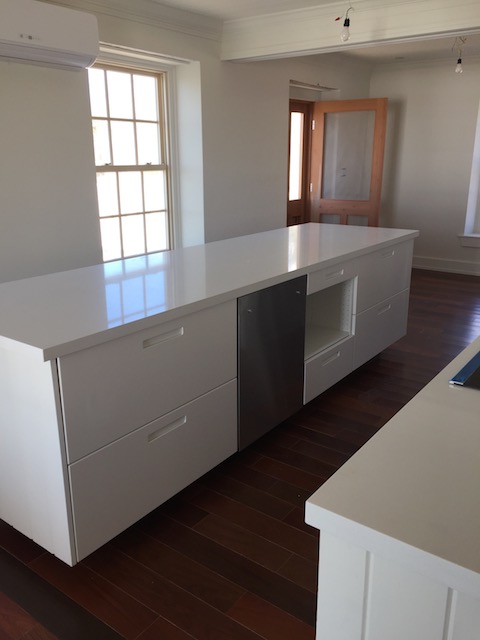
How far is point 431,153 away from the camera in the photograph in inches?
251

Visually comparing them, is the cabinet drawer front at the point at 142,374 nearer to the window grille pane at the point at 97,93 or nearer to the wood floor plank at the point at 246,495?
the wood floor plank at the point at 246,495

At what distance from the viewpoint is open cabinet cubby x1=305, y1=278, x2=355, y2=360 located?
9.87 ft

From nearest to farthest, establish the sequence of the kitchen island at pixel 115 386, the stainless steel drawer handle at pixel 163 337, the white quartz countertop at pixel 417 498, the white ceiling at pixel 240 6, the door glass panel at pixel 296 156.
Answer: the white quartz countertop at pixel 417 498 < the kitchen island at pixel 115 386 < the stainless steel drawer handle at pixel 163 337 < the white ceiling at pixel 240 6 < the door glass panel at pixel 296 156

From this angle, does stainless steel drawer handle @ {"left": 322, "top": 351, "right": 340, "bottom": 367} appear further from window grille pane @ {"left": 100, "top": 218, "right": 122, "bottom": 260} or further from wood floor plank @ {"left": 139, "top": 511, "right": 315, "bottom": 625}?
window grille pane @ {"left": 100, "top": 218, "right": 122, "bottom": 260}

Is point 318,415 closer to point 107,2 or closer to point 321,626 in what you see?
point 321,626

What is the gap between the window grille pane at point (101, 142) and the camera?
3.87 metres

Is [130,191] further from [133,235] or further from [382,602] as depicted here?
[382,602]

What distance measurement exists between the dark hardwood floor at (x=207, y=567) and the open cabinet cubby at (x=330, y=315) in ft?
1.75

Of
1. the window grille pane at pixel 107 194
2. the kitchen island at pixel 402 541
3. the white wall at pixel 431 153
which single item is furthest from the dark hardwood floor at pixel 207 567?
the white wall at pixel 431 153

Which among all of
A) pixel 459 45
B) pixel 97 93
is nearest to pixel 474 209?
pixel 459 45

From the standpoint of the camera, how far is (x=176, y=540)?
1.97 metres

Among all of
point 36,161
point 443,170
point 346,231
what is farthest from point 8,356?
point 443,170

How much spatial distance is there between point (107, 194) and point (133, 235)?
1.34ft

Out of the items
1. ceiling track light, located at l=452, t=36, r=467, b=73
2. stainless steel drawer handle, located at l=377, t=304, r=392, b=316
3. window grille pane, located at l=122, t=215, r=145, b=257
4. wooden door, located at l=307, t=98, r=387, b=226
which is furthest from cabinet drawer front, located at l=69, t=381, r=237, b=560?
wooden door, located at l=307, t=98, r=387, b=226
